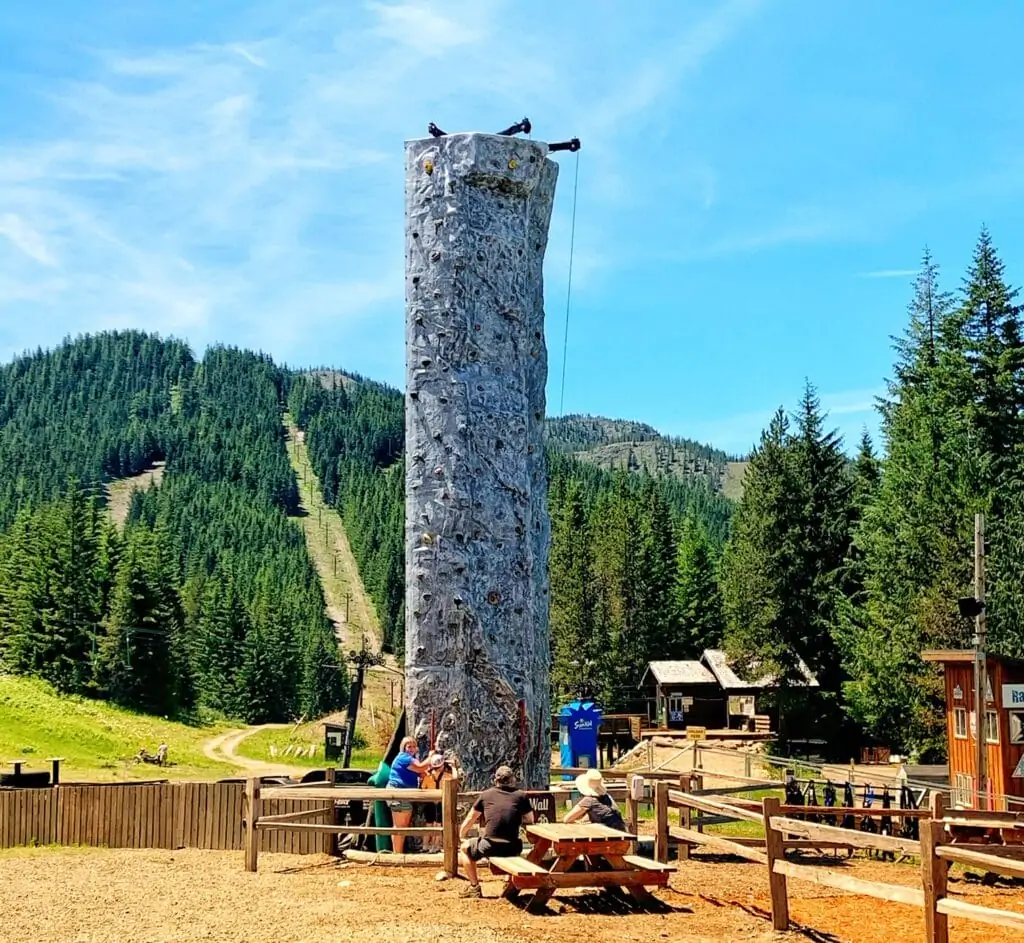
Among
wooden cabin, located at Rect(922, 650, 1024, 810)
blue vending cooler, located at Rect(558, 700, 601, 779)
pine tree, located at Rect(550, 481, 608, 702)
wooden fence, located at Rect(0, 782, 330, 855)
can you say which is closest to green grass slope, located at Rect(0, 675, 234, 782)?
blue vending cooler, located at Rect(558, 700, 601, 779)

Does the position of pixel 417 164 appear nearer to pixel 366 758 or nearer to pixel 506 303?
pixel 506 303

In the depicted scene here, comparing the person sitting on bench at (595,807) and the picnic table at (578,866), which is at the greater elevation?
the person sitting on bench at (595,807)

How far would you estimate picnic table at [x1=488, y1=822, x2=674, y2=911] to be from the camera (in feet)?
28.6

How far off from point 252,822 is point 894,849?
6.12m

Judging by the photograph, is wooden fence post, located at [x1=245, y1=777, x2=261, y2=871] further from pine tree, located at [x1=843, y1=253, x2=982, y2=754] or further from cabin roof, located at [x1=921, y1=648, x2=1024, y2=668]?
pine tree, located at [x1=843, y1=253, x2=982, y2=754]

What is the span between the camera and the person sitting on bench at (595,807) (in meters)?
9.66

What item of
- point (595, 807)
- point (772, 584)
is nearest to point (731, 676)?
point (772, 584)

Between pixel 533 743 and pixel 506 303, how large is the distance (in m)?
4.66

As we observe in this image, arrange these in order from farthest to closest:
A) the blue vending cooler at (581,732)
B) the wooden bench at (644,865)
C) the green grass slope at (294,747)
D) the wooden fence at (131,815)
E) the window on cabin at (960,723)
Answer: the green grass slope at (294,747) < the blue vending cooler at (581,732) < the window on cabin at (960,723) < the wooden fence at (131,815) < the wooden bench at (644,865)

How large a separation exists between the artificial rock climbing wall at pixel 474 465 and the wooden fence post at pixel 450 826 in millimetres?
1425

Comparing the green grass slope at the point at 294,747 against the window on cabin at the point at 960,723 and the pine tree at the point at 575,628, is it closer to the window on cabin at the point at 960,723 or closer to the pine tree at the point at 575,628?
the pine tree at the point at 575,628

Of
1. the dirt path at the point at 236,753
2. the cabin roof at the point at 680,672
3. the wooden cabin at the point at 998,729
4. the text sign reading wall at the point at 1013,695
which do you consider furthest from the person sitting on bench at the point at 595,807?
the cabin roof at the point at 680,672

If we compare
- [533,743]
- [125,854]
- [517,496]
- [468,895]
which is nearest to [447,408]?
[517,496]

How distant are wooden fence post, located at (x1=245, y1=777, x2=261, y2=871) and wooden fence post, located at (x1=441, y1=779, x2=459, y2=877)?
2140mm
